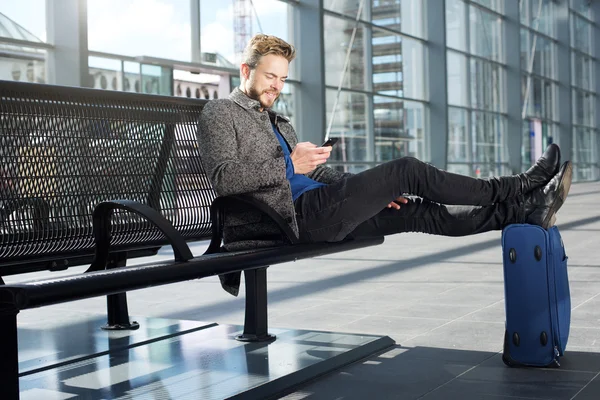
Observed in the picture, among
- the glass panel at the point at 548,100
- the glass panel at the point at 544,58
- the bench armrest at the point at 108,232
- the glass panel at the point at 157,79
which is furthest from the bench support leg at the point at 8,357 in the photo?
the glass panel at the point at 548,100

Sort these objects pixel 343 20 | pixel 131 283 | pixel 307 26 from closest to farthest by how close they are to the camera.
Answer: pixel 131 283
pixel 307 26
pixel 343 20

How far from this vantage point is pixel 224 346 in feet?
12.1

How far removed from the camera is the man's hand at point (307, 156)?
319 centimetres

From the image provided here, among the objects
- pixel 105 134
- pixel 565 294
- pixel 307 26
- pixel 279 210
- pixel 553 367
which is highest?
pixel 307 26

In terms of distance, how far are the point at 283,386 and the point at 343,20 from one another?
13.9 meters

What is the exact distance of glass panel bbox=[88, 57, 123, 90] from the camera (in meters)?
10.7

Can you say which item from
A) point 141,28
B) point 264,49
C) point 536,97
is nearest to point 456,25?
point 536,97

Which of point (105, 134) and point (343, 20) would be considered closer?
point (105, 134)

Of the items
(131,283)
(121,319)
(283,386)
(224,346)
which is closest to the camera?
(131,283)

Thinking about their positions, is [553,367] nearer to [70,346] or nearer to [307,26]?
[70,346]

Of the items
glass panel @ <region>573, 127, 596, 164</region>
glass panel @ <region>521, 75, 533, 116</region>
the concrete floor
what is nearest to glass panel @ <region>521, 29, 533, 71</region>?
glass panel @ <region>521, 75, 533, 116</region>

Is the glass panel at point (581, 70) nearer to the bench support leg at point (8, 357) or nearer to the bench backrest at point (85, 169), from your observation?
the bench backrest at point (85, 169)

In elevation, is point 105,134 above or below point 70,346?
above

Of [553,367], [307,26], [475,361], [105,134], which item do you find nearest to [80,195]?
[105,134]
